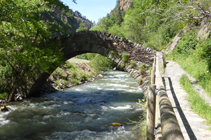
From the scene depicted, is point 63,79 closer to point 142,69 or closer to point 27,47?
point 27,47

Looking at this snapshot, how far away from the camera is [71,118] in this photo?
796 centimetres

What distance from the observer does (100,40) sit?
33.5 ft

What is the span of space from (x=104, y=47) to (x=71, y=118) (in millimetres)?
4480

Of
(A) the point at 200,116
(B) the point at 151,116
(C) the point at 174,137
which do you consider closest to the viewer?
(C) the point at 174,137

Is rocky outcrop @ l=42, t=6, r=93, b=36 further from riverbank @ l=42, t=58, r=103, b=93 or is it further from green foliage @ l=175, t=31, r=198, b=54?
green foliage @ l=175, t=31, r=198, b=54

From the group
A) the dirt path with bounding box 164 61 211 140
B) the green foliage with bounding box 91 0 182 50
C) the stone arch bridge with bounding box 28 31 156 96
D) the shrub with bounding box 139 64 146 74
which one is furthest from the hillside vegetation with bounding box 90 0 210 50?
the dirt path with bounding box 164 61 211 140

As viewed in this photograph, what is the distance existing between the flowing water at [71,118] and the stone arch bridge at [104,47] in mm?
2015

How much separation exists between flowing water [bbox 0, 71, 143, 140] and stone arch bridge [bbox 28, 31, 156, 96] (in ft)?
6.61

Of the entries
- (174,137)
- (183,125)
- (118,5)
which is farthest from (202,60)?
(118,5)

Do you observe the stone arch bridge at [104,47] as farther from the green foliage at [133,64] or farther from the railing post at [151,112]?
the railing post at [151,112]

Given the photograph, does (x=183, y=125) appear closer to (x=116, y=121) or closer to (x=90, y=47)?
(x=116, y=121)

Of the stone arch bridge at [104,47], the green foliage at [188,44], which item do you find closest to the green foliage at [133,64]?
the stone arch bridge at [104,47]

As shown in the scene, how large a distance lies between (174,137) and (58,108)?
9088 mm

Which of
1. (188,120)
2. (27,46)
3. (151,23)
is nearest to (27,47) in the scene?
(27,46)
